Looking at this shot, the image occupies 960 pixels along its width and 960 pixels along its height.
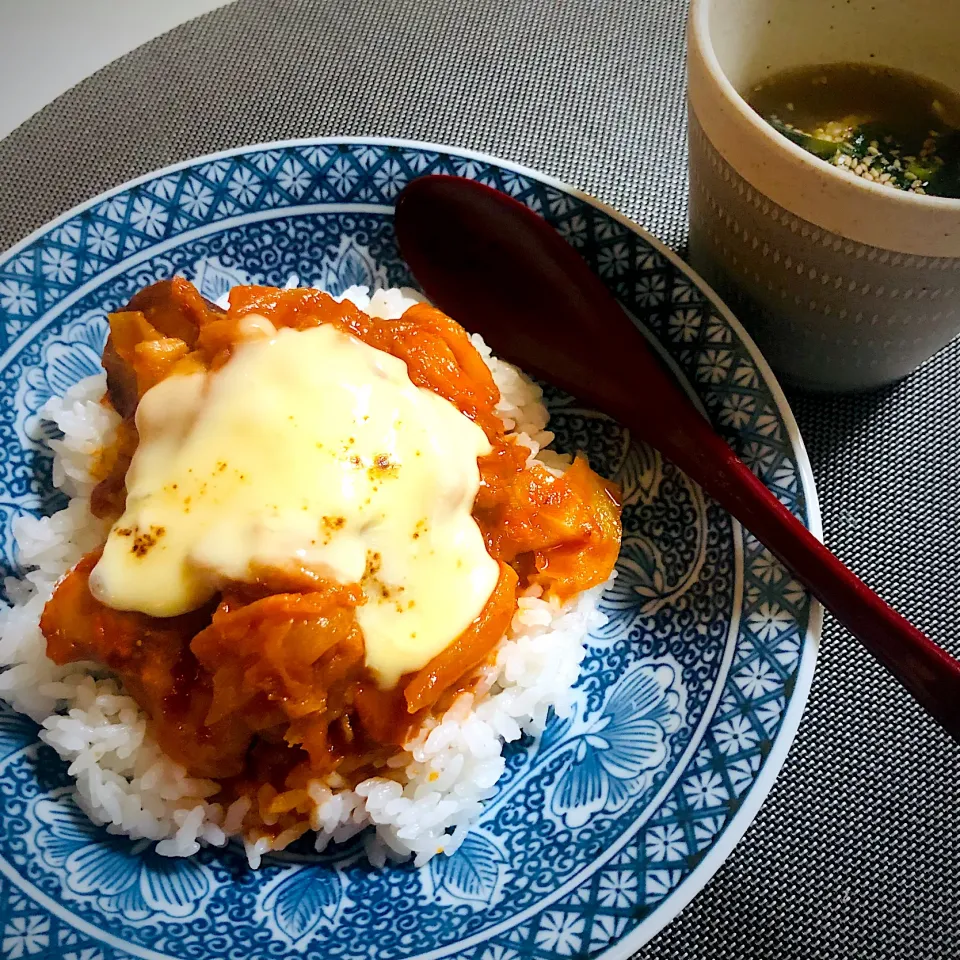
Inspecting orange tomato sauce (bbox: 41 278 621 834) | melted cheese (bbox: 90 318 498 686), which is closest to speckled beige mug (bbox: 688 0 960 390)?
orange tomato sauce (bbox: 41 278 621 834)

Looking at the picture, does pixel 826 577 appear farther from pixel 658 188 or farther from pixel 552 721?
pixel 658 188

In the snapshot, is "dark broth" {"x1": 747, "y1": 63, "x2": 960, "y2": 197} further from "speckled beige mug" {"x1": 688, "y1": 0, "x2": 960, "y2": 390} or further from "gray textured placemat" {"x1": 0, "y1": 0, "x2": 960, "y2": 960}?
"gray textured placemat" {"x1": 0, "y1": 0, "x2": 960, "y2": 960}

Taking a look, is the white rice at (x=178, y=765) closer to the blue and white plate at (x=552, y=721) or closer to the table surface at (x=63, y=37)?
the blue and white plate at (x=552, y=721)

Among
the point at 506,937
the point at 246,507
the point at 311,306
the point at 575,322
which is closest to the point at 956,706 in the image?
the point at 506,937

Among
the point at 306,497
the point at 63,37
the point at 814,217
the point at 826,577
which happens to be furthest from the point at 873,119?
the point at 63,37

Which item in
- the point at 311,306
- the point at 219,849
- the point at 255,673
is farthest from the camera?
the point at 311,306

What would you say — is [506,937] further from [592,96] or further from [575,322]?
[592,96]
